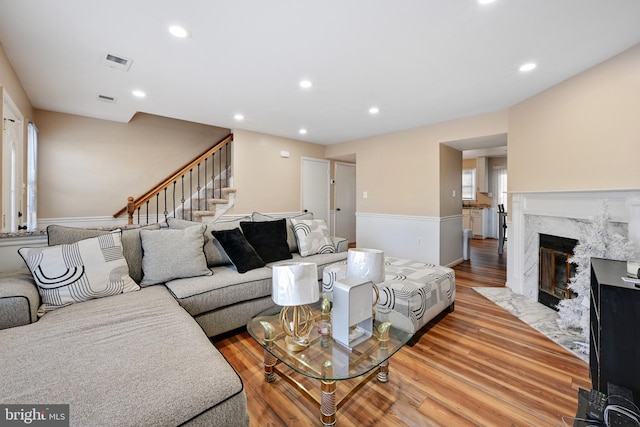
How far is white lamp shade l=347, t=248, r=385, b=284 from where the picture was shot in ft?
5.17

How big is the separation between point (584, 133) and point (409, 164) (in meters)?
2.20

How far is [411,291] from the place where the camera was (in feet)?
6.84

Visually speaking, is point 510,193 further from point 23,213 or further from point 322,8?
point 23,213

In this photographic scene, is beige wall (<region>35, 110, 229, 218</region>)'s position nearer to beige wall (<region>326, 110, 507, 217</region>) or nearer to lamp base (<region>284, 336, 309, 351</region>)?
beige wall (<region>326, 110, 507, 217</region>)

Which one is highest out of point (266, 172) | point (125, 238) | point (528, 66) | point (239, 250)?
point (528, 66)

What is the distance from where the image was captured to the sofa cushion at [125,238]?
1.88 m

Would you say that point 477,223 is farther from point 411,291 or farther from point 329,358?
point 329,358

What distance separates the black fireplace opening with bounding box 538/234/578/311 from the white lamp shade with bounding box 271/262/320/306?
8.97ft

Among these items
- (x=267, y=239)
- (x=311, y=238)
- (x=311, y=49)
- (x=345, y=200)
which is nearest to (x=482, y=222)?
(x=345, y=200)

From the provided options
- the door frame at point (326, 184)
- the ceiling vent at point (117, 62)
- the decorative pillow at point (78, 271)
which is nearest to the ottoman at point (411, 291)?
the decorative pillow at point (78, 271)

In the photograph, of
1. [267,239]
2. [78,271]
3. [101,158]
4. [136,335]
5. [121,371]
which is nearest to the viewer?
[121,371]

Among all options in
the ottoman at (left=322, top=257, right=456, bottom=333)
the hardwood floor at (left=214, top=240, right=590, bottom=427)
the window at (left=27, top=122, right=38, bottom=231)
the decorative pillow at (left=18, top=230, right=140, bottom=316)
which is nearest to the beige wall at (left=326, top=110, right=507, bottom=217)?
the ottoman at (left=322, top=257, right=456, bottom=333)

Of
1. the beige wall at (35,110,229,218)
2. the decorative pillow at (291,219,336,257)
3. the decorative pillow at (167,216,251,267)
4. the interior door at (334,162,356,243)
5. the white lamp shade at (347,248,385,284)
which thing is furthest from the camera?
the interior door at (334,162,356,243)

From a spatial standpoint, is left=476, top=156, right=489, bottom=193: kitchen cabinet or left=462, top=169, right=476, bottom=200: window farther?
left=462, top=169, right=476, bottom=200: window
